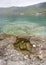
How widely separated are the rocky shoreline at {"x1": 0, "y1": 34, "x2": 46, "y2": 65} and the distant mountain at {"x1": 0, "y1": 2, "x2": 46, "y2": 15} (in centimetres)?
32

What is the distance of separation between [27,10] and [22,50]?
48cm

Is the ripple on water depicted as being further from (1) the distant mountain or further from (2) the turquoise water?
(1) the distant mountain

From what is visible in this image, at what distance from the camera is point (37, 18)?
54.9 inches

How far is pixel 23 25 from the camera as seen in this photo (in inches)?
52.7

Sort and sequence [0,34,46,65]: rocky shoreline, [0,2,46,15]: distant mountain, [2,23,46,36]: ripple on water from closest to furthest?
1. [0,34,46,65]: rocky shoreline
2. [2,23,46,36]: ripple on water
3. [0,2,46,15]: distant mountain

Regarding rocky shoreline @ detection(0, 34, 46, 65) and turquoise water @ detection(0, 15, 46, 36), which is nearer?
rocky shoreline @ detection(0, 34, 46, 65)

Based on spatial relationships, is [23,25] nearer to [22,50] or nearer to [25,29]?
[25,29]

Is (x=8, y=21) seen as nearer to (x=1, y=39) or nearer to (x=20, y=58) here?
(x=1, y=39)

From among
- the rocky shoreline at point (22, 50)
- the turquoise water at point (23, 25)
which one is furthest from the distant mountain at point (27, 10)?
the rocky shoreline at point (22, 50)

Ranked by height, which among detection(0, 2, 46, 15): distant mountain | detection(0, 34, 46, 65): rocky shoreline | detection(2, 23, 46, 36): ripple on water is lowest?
detection(0, 34, 46, 65): rocky shoreline

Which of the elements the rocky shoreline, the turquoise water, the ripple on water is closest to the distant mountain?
the turquoise water

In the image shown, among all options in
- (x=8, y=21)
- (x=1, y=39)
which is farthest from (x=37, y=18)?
(x=1, y=39)

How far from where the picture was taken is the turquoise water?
1265 mm

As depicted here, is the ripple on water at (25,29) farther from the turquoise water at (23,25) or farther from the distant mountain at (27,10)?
the distant mountain at (27,10)
